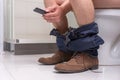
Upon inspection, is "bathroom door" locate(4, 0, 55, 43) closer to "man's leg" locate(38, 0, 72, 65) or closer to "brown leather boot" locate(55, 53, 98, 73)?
"man's leg" locate(38, 0, 72, 65)

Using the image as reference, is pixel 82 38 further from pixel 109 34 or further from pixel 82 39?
pixel 109 34

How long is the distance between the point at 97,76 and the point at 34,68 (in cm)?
32

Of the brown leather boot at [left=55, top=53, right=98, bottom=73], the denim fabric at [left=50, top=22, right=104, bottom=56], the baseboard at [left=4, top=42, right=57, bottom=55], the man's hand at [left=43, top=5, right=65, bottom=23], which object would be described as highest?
the man's hand at [left=43, top=5, right=65, bottom=23]

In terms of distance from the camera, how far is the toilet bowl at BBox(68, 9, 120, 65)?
44.9 inches

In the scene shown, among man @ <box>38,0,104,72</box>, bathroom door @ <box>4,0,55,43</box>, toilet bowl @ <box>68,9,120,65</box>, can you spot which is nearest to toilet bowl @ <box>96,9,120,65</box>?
toilet bowl @ <box>68,9,120,65</box>

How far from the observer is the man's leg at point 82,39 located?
991 mm

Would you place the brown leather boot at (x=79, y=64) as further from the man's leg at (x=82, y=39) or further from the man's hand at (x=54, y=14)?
the man's hand at (x=54, y=14)

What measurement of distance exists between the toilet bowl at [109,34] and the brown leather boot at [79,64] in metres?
0.17

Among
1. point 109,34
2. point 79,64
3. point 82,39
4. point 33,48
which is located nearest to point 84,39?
point 82,39

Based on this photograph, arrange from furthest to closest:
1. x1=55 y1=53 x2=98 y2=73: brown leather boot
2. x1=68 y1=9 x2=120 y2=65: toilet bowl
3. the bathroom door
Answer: the bathroom door
x1=68 y1=9 x2=120 y2=65: toilet bowl
x1=55 y1=53 x2=98 y2=73: brown leather boot

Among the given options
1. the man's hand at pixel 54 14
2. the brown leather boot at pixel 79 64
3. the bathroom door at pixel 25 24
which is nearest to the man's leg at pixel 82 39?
the brown leather boot at pixel 79 64

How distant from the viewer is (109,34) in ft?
3.91

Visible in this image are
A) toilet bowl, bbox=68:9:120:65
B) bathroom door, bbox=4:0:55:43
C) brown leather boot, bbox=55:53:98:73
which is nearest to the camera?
brown leather boot, bbox=55:53:98:73

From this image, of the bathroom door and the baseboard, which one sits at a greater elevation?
the bathroom door
